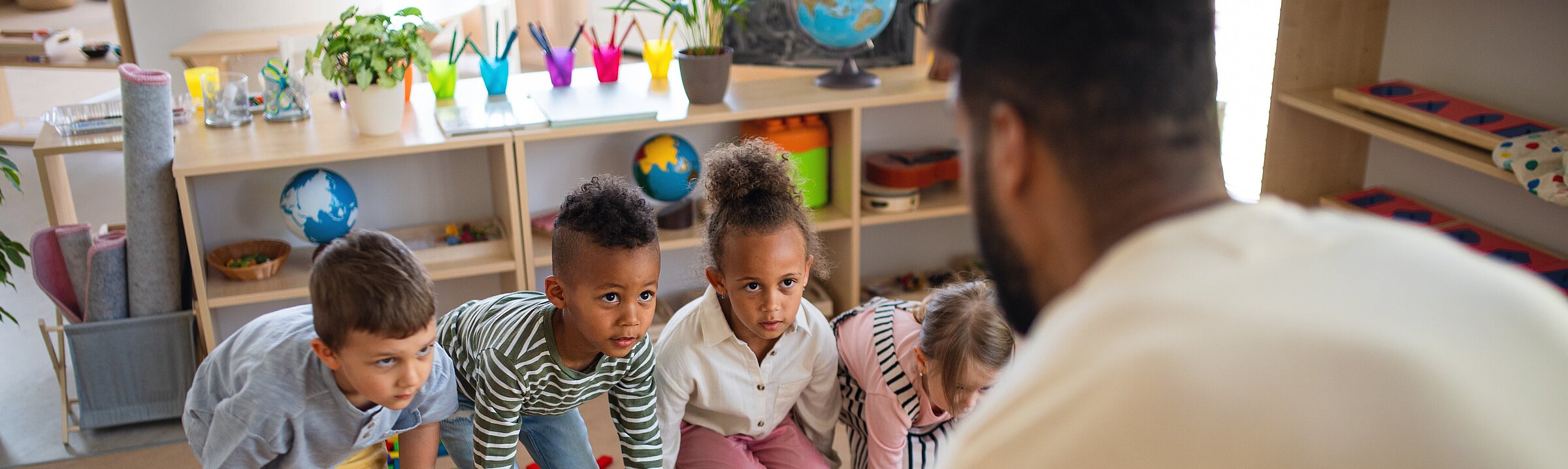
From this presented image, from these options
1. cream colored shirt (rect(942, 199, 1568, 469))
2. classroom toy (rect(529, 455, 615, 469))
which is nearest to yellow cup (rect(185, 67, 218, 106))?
classroom toy (rect(529, 455, 615, 469))

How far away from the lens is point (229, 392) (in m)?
1.72

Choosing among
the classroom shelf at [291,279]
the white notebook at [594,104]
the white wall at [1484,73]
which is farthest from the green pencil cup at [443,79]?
the white wall at [1484,73]

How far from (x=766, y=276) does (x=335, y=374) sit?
2.22ft

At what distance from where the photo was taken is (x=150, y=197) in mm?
2584

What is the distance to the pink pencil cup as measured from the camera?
3088 mm

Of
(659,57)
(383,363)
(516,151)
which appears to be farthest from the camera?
(659,57)

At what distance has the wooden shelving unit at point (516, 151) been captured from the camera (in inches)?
102

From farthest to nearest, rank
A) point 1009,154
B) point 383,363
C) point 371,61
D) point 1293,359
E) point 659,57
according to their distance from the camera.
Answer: point 659,57 → point 371,61 → point 383,363 → point 1009,154 → point 1293,359

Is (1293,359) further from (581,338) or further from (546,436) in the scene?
(546,436)

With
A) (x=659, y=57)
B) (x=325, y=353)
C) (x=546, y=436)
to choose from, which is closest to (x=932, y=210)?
(x=659, y=57)

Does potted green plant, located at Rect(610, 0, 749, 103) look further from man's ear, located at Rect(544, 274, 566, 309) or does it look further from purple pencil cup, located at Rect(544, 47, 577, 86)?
man's ear, located at Rect(544, 274, 566, 309)

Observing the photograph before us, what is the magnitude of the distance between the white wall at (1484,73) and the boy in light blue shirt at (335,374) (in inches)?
84.1

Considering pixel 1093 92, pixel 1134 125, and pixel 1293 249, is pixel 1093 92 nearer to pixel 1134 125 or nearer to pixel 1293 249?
pixel 1134 125

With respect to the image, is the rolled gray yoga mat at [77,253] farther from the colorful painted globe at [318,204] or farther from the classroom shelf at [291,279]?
the colorful painted globe at [318,204]
